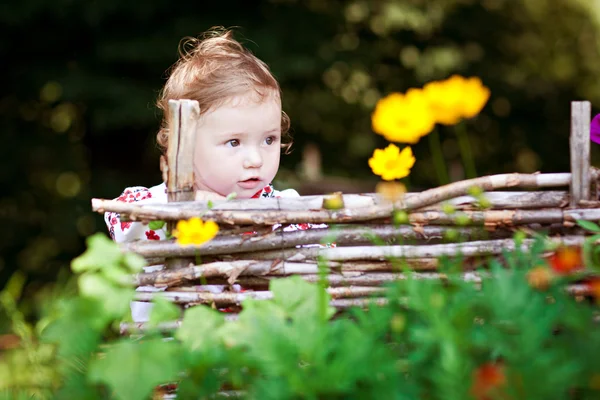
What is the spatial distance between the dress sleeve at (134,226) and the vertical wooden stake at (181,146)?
0.55 feet

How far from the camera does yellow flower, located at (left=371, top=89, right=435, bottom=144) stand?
1.44 metres

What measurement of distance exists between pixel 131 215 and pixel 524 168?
6152 millimetres

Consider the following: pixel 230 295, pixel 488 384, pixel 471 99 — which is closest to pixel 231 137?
pixel 230 295

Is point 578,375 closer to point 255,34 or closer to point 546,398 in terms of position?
point 546,398

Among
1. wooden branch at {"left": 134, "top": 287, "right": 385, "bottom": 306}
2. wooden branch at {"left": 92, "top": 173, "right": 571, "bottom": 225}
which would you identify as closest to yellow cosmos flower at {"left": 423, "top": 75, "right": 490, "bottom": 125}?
wooden branch at {"left": 92, "top": 173, "right": 571, "bottom": 225}

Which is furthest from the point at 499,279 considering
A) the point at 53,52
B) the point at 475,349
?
the point at 53,52

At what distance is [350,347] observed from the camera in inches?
44.4

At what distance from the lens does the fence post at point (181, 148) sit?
1.68m

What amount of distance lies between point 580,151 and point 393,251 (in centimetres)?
50

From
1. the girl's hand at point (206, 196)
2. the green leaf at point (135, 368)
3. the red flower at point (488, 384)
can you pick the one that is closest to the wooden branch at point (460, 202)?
the girl's hand at point (206, 196)

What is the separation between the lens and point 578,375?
1022 mm

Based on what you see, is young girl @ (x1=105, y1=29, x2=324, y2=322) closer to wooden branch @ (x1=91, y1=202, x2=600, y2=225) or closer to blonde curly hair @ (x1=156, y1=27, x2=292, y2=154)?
blonde curly hair @ (x1=156, y1=27, x2=292, y2=154)

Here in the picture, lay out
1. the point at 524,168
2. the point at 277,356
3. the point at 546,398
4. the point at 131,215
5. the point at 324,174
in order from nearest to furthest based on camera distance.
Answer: the point at 546,398 < the point at 277,356 < the point at 131,215 < the point at 324,174 < the point at 524,168

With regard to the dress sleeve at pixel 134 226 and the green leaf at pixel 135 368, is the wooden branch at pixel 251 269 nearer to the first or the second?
the dress sleeve at pixel 134 226
